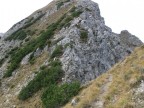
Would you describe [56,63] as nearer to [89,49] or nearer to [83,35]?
[89,49]

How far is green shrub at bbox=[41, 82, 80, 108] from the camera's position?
3014cm

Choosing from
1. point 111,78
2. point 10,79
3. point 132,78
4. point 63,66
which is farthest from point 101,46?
point 132,78

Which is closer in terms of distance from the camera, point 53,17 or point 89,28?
point 89,28

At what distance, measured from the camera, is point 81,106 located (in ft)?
81.6

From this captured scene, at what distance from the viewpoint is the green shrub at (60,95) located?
1186 inches

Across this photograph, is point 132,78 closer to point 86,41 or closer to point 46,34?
point 86,41

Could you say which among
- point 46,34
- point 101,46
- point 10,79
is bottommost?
point 101,46

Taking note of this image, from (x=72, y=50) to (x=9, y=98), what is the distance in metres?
10.3

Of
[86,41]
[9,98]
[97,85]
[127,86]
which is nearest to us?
[127,86]

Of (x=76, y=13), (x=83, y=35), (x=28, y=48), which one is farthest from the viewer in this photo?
(x=76, y=13)

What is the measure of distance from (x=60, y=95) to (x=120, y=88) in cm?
788

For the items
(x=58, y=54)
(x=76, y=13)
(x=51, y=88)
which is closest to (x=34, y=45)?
(x=58, y=54)

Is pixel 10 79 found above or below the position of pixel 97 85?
above

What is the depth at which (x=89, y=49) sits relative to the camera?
147 feet
